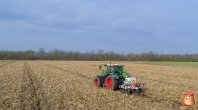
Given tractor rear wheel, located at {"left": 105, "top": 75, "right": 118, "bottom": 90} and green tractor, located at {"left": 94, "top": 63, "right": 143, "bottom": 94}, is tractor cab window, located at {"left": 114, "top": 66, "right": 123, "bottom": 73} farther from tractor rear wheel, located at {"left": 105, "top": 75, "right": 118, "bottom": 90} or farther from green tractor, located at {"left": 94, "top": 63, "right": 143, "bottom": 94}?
tractor rear wheel, located at {"left": 105, "top": 75, "right": 118, "bottom": 90}

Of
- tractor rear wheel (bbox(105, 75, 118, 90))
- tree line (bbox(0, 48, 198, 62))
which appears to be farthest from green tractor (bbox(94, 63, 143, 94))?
tree line (bbox(0, 48, 198, 62))

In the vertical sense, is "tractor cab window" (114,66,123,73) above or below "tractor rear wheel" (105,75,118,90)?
above

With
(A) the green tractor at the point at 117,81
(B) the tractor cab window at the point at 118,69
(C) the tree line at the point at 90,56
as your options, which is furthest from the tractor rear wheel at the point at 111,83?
(C) the tree line at the point at 90,56

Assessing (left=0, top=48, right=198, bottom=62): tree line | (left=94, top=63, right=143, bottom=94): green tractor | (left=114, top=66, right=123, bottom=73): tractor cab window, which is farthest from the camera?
(left=0, top=48, right=198, bottom=62): tree line

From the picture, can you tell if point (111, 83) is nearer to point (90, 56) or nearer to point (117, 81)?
point (117, 81)

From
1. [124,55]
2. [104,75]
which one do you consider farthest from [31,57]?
[104,75]

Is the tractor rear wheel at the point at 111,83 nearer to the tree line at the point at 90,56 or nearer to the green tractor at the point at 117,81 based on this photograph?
the green tractor at the point at 117,81

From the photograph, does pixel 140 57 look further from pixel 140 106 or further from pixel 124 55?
pixel 140 106

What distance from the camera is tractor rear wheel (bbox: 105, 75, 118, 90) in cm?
1480

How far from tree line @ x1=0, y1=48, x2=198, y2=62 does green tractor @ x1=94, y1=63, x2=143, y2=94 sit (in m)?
108

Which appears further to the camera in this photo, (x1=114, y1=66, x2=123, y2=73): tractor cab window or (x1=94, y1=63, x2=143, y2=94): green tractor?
(x1=114, y1=66, x2=123, y2=73): tractor cab window

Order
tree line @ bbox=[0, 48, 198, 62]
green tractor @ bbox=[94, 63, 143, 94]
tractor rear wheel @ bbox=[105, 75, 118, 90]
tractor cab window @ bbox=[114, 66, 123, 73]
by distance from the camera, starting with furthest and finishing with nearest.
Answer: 1. tree line @ bbox=[0, 48, 198, 62]
2. tractor cab window @ bbox=[114, 66, 123, 73]
3. tractor rear wheel @ bbox=[105, 75, 118, 90]
4. green tractor @ bbox=[94, 63, 143, 94]

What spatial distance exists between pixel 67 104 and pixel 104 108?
172 cm

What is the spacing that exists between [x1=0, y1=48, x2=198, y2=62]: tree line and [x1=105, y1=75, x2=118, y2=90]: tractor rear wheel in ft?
357
